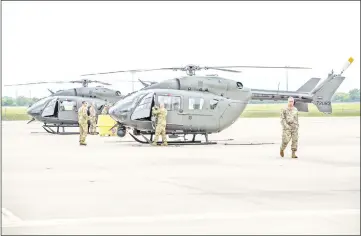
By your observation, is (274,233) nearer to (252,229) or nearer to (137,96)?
(252,229)

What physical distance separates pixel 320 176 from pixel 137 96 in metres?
11.6

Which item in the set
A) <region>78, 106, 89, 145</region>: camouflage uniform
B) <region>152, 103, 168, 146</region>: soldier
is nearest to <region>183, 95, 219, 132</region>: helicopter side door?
<region>152, 103, 168, 146</region>: soldier

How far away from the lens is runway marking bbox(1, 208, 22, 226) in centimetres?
886

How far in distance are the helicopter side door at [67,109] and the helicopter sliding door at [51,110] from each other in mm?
181

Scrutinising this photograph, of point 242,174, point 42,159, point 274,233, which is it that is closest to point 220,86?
point 42,159

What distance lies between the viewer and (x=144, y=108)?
24484mm

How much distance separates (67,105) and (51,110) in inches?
29.1

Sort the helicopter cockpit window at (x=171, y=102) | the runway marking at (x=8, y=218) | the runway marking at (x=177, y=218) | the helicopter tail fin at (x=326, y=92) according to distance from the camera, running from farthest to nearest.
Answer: the helicopter tail fin at (x=326, y=92), the helicopter cockpit window at (x=171, y=102), the runway marking at (x=8, y=218), the runway marking at (x=177, y=218)

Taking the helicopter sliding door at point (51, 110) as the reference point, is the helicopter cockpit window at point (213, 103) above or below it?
above

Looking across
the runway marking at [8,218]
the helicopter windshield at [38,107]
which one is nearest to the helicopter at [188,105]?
the helicopter windshield at [38,107]

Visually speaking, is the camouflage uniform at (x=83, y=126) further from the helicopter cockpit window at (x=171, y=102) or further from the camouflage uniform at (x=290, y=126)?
the camouflage uniform at (x=290, y=126)

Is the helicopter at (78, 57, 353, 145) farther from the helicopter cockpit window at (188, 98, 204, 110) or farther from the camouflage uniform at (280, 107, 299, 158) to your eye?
the camouflage uniform at (280, 107, 299, 158)

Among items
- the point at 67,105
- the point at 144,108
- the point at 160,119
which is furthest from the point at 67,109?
the point at 160,119

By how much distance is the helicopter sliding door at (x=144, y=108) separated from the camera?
24453 mm
